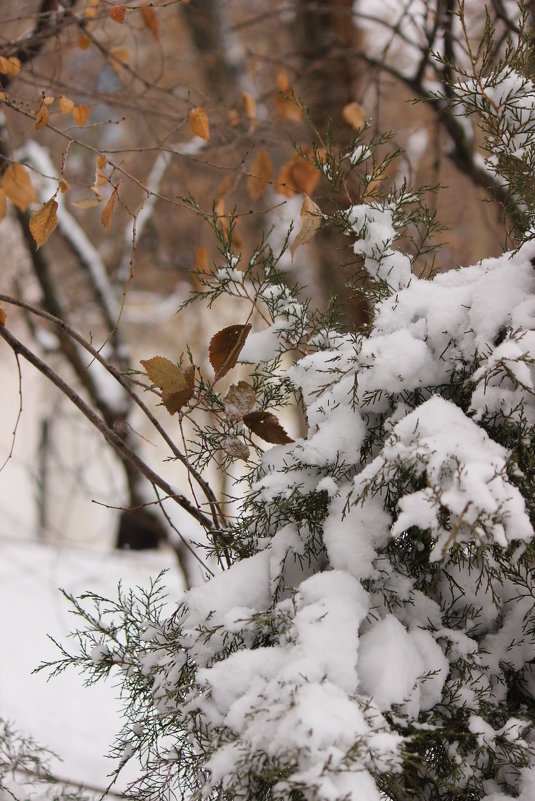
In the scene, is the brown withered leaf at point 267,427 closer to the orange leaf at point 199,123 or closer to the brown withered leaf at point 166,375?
the brown withered leaf at point 166,375

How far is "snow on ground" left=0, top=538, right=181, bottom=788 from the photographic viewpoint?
61.2 inches

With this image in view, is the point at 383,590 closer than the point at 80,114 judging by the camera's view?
Yes

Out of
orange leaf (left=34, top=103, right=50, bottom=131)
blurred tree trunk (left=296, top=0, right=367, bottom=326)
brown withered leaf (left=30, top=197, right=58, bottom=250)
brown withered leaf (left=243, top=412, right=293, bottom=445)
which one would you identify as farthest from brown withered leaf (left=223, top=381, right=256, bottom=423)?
blurred tree trunk (left=296, top=0, right=367, bottom=326)

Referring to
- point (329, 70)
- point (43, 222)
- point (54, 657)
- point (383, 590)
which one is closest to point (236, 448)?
point (383, 590)

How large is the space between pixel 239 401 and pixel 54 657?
182 cm

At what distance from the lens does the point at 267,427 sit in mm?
677

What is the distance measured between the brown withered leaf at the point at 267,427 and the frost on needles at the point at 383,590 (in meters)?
0.01

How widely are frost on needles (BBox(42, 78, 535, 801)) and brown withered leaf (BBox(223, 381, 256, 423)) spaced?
54 mm

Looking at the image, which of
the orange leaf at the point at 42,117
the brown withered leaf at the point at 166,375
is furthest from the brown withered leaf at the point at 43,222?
the brown withered leaf at the point at 166,375

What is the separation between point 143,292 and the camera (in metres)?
4.94

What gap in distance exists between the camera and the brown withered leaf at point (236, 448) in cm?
67

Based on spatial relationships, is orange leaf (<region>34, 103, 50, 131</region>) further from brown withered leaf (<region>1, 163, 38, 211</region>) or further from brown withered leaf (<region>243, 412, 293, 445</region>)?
brown withered leaf (<region>243, 412, 293, 445</region>)

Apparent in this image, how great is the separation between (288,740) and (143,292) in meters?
4.72

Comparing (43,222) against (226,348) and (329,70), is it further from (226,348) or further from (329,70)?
(329,70)
